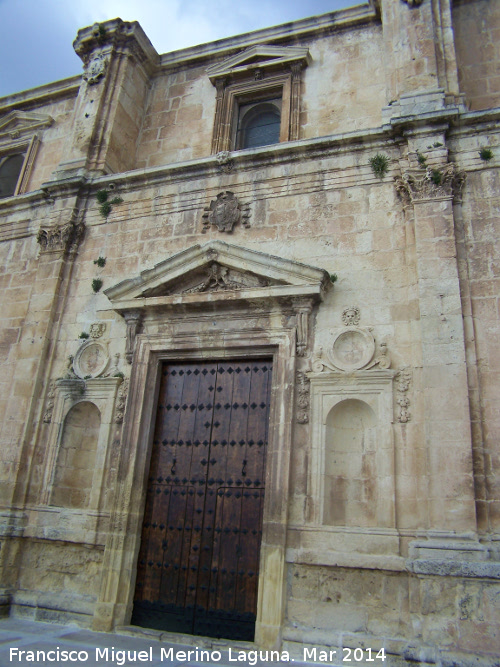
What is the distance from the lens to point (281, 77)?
9203mm

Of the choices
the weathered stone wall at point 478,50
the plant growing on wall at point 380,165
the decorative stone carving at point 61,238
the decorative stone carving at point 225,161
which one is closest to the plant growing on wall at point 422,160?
the plant growing on wall at point 380,165

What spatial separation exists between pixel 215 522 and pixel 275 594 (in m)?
1.08

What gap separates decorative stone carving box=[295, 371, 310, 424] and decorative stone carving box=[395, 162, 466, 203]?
8.06 feet

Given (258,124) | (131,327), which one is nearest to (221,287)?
(131,327)

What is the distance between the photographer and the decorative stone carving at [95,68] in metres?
9.67

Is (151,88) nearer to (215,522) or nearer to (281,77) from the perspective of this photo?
(281,77)

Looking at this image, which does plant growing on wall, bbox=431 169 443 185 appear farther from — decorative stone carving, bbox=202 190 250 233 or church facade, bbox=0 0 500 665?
decorative stone carving, bbox=202 190 250 233

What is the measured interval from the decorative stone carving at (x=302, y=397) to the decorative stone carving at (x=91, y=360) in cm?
273

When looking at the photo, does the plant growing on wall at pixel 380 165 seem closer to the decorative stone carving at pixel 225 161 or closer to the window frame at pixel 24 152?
the decorative stone carving at pixel 225 161

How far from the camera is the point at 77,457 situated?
7699 millimetres

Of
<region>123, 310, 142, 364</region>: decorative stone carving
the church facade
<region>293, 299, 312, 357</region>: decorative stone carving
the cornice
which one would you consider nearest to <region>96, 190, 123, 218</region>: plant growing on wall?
the church facade

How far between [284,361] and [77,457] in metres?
3.17

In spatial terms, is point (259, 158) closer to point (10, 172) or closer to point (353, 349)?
point (353, 349)

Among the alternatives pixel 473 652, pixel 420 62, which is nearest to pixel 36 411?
pixel 473 652
